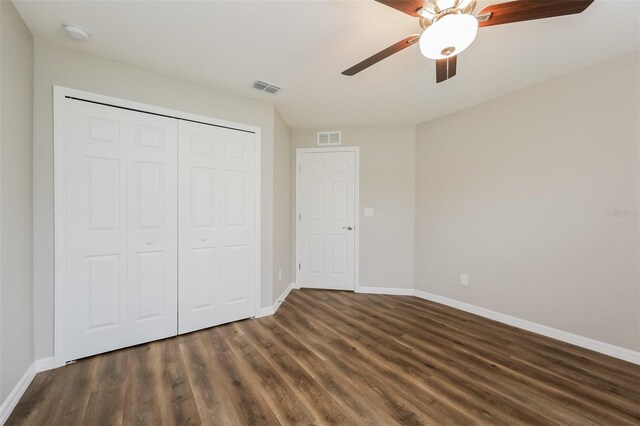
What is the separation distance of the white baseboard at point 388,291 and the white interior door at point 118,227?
2.44 metres

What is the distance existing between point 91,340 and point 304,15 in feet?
9.46

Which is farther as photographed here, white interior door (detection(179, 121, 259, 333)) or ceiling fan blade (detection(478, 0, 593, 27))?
white interior door (detection(179, 121, 259, 333))

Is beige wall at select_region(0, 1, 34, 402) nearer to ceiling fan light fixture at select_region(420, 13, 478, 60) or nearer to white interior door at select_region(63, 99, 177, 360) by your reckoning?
white interior door at select_region(63, 99, 177, 360)

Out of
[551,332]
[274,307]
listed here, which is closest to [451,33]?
[551,332]

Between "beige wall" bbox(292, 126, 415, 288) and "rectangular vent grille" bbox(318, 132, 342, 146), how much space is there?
3.2 inches

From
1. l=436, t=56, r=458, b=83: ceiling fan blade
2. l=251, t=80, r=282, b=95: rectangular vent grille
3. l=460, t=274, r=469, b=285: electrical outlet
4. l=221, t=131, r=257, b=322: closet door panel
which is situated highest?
l=251, t=80, r=282, b=95: rectangular vent grille

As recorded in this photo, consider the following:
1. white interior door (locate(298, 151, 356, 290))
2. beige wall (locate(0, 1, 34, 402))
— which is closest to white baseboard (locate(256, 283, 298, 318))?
white interior door (locate(298, 151, 356, 290))

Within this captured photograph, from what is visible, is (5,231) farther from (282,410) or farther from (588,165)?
(588,165)

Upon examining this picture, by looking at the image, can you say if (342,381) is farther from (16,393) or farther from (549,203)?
(549,203)

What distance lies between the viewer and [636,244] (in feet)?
6.56

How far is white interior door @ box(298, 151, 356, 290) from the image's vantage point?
3.82 meters

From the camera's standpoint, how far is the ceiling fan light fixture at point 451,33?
1187mm

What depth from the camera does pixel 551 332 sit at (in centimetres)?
240

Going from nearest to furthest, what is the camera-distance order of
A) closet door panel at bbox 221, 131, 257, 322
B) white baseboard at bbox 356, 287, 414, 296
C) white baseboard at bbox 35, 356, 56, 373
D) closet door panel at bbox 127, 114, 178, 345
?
white baseboard at bbox 35, 356, 56, 373 → closet door panel at bbox 127, 114, 178, 345 → closet door panel at bbox 221, 131, 257, 322 → white baseboard at bbox 356, 287, 414, 296
